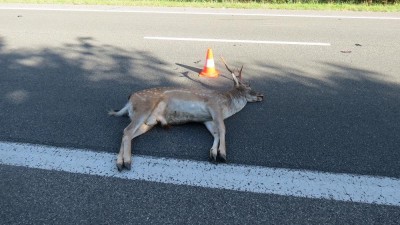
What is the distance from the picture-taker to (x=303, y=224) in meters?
2.97

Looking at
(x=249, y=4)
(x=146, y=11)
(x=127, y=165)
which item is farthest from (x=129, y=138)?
(x=249, y=4)

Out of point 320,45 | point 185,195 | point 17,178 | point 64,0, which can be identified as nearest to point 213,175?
point 185,195

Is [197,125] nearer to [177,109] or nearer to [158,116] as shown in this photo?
[177,109]

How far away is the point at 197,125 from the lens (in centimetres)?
454

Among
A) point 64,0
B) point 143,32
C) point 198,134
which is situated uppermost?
point 64,0

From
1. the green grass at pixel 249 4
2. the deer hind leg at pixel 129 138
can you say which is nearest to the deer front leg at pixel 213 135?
the deer hind leg at pixel 129 138

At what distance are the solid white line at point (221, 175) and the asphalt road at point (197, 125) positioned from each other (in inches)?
3.6

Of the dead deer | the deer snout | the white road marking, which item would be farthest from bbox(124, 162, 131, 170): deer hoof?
the white road marking

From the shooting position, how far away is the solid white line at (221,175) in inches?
130

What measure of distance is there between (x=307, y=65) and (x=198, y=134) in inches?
119

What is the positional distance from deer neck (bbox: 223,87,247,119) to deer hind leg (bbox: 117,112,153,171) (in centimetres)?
93

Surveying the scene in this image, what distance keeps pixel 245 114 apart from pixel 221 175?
1.41 m

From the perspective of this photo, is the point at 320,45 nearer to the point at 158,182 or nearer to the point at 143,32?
the point at 143,32

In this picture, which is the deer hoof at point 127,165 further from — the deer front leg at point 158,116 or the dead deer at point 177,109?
the deer front leg at point 158,116
